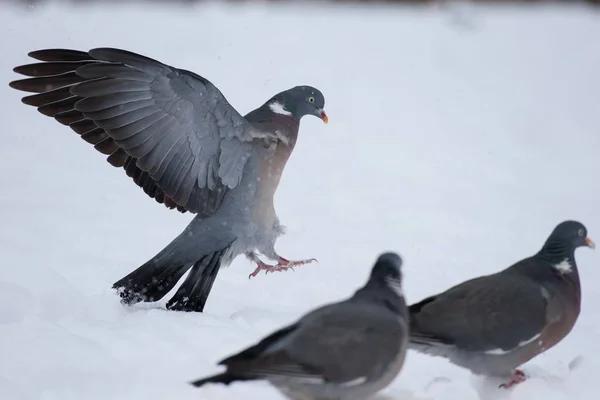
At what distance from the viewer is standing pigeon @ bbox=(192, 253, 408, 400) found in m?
2.96

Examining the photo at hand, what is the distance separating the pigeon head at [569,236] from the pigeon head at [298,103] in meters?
1.80

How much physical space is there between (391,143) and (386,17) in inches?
256

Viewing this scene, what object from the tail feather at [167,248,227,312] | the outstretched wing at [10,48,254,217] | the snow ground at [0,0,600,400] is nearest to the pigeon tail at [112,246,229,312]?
the tail feather at [167,248,227,312]

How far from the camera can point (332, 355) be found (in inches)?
121

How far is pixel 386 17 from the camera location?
51.0ft

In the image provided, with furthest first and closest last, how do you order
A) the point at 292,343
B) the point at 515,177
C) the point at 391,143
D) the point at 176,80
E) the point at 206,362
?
the point at 391,143
the point at 515,177
the point at 176,80
the point at 206,362
the point at 292,343

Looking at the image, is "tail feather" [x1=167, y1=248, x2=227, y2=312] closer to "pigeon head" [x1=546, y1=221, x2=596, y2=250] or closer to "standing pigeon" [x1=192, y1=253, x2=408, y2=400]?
"standing pigeon" [x1=192, y1=253, x2=408, y2=400]

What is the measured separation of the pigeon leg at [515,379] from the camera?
12.4 feet

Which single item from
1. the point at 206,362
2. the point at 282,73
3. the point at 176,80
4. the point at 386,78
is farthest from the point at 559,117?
the point at 206,362

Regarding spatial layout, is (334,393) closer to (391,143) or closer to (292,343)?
(292,343)

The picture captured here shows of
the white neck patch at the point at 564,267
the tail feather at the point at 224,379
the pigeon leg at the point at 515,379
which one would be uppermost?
the white neck patch at the point at 564,267

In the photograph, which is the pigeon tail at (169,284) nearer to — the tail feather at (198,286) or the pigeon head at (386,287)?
the tail feather at (198,286)

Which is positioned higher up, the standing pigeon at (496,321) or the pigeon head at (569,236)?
the pigeon head at (569,236)

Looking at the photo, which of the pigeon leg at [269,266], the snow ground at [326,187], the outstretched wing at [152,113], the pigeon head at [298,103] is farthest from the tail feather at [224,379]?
the pigeon head at [298,103]
